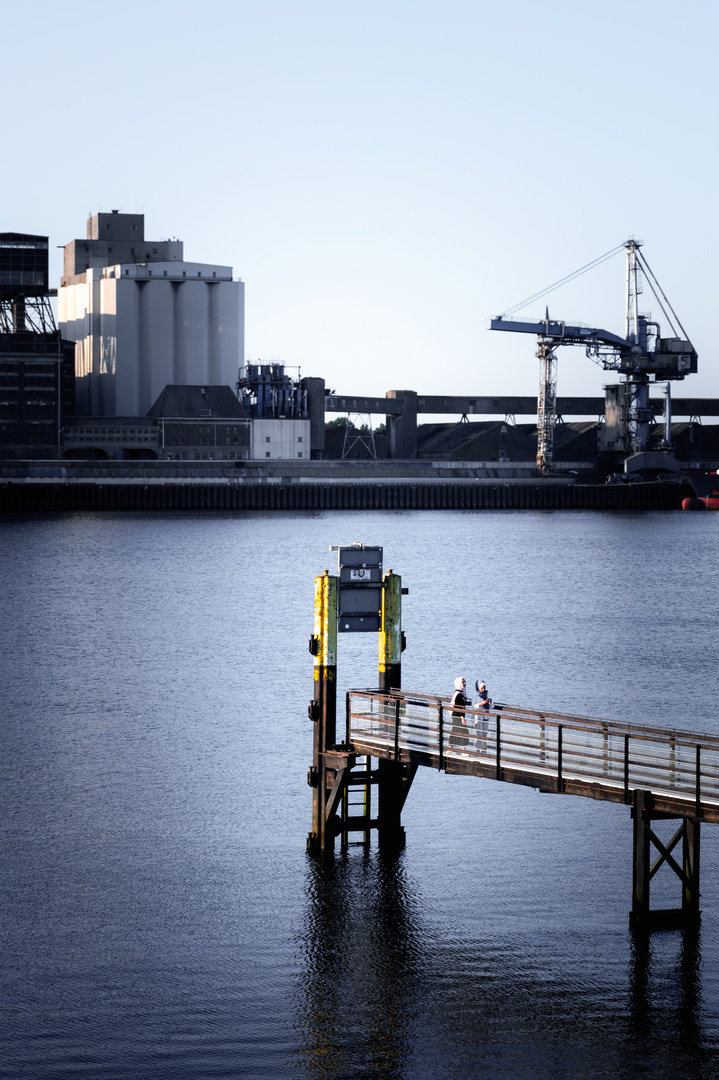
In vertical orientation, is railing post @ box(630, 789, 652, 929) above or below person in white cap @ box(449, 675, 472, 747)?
below

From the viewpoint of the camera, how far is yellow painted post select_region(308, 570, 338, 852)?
865 inches

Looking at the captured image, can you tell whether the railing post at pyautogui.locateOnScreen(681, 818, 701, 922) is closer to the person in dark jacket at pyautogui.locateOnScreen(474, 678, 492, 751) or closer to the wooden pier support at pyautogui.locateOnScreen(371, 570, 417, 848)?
the person in dark jacket at pyautogui.locateOnScreen(474, 678, 492, 751)

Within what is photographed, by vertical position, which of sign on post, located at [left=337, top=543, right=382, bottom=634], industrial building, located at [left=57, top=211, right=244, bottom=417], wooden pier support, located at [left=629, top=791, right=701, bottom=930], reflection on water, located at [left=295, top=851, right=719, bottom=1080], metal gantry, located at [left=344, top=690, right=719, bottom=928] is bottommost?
reflection on water, located at [left=295, top=851, right=719, bottom=1080]

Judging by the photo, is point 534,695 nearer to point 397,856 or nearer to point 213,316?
point 397,856

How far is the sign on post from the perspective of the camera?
22.3 m

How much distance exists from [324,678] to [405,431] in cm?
16603

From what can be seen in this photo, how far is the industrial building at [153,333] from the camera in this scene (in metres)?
170

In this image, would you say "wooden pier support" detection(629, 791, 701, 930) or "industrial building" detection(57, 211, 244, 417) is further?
"industrial building" detection(57, 211, 244, 417)

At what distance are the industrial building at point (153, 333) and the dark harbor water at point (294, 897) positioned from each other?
124 m

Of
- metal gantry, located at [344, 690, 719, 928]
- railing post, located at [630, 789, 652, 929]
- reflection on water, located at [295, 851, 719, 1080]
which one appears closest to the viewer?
reflection on water, located at [295, 851, 719, 1080]

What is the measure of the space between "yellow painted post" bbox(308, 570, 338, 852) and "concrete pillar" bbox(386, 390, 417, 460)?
16442cm

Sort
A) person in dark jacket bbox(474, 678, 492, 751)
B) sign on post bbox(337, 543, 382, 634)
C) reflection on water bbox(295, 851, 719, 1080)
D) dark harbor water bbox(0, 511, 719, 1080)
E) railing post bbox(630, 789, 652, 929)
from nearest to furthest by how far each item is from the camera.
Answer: reflection on water bbox(295, 851, 719, 1080), dark harbor water bbox(0, 511, 719, 1080), railing post bbox(630, 789, 652, 929), person in dark jacket bbox(474, 678, 492, 751), sign on post bbox(337, 543, 382, 634)

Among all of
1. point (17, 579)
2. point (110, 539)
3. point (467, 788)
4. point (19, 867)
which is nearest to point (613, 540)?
point (110, 539)

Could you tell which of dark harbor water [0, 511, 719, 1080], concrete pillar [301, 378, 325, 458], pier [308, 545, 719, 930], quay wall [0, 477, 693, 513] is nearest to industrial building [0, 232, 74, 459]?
quay wall [0, 477, 693, 513]
